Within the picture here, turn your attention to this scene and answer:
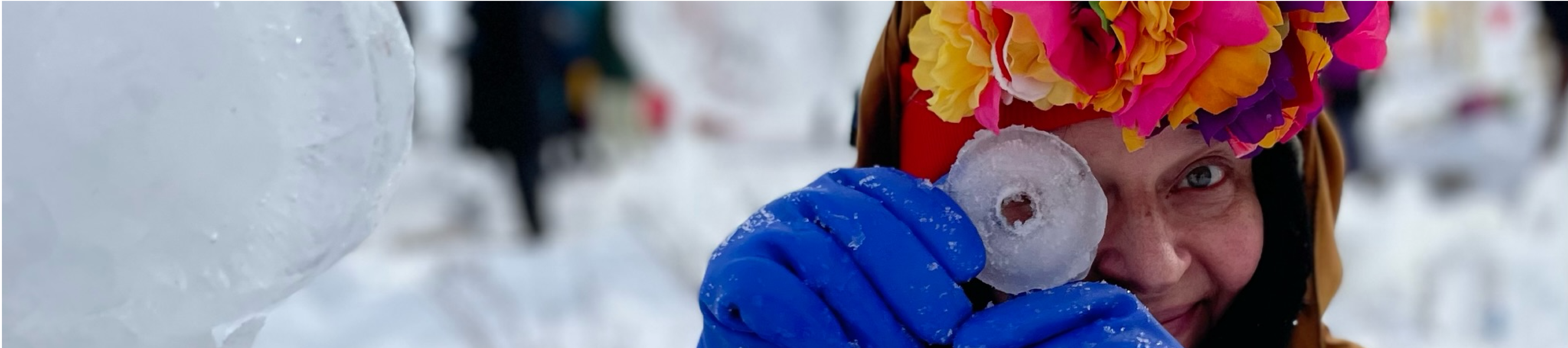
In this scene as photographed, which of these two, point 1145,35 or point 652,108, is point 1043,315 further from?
point 652,108

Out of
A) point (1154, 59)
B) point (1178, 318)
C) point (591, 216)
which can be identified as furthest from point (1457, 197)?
point (1154, 59)

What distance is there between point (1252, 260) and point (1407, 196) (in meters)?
3.89

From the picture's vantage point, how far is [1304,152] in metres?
1.30

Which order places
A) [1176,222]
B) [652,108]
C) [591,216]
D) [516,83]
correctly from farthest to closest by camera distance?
1. [652,108]
2. [591,216]
3. [516,83]
4. [1176,222]

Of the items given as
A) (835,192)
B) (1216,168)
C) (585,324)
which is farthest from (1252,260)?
(585,324)

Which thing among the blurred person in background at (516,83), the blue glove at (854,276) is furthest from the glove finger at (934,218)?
the blurred person in background at (516,83)

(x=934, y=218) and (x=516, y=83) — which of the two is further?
(x=516, y=83)

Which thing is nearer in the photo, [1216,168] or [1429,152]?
[1216,168]

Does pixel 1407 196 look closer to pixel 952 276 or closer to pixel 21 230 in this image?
pixel 952 276

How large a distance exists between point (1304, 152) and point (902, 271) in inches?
22.5

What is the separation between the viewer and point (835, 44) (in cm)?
474

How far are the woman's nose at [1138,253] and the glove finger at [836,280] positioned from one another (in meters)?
0.20

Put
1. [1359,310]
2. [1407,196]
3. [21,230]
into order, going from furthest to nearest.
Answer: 1. [1407,196]
2. [1359,310]
3. [21,230]

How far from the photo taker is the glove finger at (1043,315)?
0.94 m
